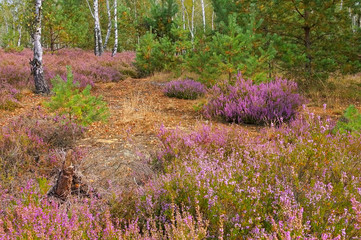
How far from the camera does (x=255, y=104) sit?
5727 mm

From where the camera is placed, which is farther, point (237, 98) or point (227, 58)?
point (227, 58)

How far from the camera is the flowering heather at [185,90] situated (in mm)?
8883

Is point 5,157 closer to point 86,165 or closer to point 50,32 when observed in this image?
point 86,165

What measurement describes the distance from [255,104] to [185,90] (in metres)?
3.55

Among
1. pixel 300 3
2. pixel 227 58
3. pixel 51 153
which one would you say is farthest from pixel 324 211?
pixel 300 3

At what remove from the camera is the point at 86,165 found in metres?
3.93

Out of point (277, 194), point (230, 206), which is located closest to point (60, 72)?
point (230, 206)

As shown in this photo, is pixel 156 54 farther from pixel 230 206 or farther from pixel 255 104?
pixel 230 206

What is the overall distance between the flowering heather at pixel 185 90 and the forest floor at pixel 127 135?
1.01ft

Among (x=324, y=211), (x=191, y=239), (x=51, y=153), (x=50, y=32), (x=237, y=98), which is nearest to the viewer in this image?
(x=191, y=239)

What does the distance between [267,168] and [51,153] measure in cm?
296

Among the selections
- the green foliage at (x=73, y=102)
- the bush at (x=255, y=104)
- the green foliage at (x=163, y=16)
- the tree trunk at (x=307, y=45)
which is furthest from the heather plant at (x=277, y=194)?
the green foliage at (x=163, y=16)

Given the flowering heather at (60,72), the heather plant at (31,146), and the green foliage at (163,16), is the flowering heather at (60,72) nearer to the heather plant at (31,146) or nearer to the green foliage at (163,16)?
the green foliage at (163,16)

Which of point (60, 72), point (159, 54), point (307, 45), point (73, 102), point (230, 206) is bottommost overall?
point (230, 206)
